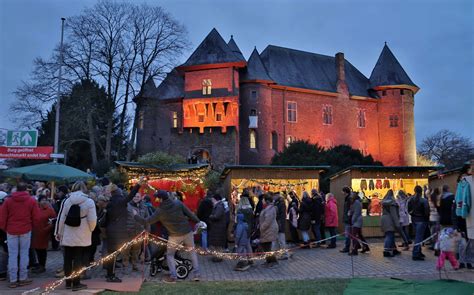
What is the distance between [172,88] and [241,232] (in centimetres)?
3660

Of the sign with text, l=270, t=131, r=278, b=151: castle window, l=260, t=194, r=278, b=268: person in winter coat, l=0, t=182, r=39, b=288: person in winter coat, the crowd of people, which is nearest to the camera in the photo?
the crowd of people

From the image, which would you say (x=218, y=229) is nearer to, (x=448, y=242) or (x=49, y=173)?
(x=49, y=173)

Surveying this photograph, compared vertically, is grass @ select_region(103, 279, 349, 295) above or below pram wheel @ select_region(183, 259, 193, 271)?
below

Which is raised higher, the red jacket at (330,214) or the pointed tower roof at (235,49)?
the pointed tower roof at (235,49)

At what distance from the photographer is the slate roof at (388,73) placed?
4956 cm

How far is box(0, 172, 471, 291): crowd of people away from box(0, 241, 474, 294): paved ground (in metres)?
0.29

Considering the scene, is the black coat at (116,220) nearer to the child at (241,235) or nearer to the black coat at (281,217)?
the child at (241,235)

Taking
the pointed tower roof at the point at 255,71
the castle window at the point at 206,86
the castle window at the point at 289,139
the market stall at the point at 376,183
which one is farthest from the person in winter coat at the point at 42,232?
the castle window at the point at 289,139

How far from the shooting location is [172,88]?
4581 cm

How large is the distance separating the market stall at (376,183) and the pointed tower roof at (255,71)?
86.0 ft

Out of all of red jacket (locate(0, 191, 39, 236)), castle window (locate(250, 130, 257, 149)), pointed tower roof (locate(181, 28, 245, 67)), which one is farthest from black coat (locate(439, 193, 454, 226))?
castle window (locate(250, 130, 257, 149))

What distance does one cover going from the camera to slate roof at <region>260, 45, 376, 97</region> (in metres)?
46.5

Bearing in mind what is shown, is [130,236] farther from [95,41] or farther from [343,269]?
[95,41]

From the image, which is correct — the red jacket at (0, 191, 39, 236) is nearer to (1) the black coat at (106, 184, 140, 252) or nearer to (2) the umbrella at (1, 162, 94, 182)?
(1) the black coat at (106, 184, 140, 252)
